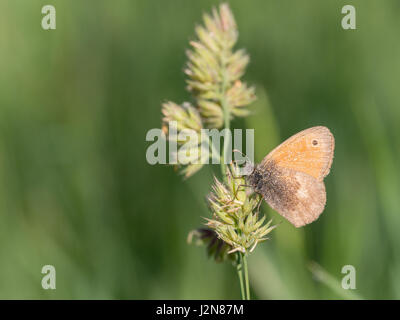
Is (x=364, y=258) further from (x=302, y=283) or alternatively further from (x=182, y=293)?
(x=182, y=293)

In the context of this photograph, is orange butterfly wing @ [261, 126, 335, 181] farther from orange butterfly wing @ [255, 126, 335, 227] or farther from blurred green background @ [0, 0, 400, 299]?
blurred green background @ [0, 0, 400, 299]

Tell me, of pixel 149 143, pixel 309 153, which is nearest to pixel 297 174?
pixel 309 153

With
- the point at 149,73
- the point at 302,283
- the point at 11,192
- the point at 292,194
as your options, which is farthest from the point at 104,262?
the point at 149,73

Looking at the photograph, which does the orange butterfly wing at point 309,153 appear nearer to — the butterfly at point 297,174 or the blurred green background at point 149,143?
the butterfly at point 297,174

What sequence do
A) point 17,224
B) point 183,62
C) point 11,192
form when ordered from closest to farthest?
point 17,224 < point 11,192 < point 183,62

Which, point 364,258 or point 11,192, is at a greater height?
point 11,192

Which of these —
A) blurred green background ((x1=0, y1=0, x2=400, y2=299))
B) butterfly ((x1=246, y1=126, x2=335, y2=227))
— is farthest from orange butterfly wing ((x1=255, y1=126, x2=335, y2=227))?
blurred green background ((x1=0, y1=0, x2=400, y2=299))

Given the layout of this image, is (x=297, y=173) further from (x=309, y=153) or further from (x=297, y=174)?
(x=309, y=153)

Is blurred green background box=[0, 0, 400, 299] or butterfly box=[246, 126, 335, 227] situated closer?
butterfly box=[246, 126, 335, 227]
